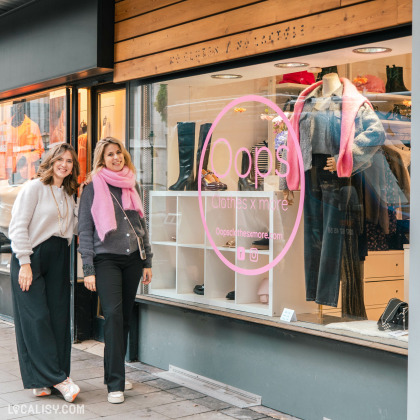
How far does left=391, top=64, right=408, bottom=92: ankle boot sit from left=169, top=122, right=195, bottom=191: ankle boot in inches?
75.3

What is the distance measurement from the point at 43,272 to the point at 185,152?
1.52 m

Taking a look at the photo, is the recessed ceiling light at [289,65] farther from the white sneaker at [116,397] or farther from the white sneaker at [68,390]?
the white sneaker at [68,390]

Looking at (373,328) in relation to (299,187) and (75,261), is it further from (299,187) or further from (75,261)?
(75,261)

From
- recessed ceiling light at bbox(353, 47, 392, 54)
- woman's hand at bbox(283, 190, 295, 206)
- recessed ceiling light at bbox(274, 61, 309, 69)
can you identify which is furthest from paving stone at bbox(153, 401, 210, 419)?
recessed ceiling light at bbox(353, 47, 392, 54)

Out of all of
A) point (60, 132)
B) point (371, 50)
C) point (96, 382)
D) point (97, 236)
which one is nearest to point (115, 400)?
point (96, 382)

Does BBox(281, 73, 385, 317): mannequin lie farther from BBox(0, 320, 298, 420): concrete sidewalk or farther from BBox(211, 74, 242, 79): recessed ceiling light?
BBox(0, 320, 298, 420): concrete sidewalk

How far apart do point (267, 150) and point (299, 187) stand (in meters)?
0.39

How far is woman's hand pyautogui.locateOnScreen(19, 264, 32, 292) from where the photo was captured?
4.86 metres

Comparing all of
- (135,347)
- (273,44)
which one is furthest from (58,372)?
(273,44)

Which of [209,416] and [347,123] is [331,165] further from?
[209,416]

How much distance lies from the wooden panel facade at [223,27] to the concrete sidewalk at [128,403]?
240 centimetres

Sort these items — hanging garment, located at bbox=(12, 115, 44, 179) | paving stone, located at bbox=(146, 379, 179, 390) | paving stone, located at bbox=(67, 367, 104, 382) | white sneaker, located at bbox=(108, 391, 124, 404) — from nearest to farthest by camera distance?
white sneaker, located at bbox=(108, 391, 124, 404), paving stone, located at bbox=(146, 379, 179, 390), paving stone, located at bbox=(67, 367, 104, 382), hanging garment, located at bbox=(12, 115, 44, 179)

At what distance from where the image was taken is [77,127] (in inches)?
282

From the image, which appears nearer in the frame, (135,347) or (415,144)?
(415,144)
